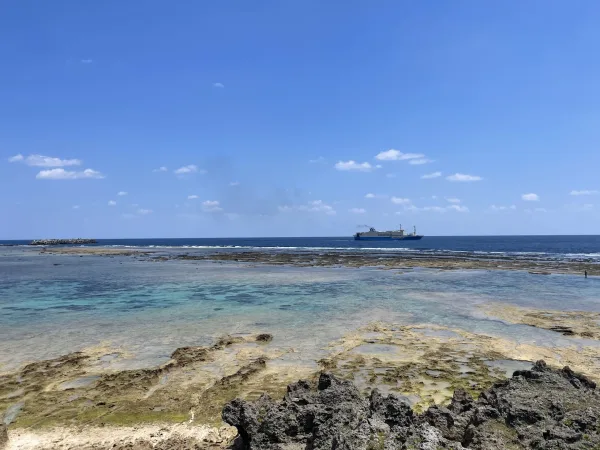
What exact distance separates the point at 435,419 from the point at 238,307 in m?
19.3

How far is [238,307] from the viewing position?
25703 mm

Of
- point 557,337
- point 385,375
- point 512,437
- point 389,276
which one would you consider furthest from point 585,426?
point 389,276

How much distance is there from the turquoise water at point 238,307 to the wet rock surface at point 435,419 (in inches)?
290

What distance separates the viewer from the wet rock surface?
615 cm

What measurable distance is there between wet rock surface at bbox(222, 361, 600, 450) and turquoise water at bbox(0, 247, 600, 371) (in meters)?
7.35

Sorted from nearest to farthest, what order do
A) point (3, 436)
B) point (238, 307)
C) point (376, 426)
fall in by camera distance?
point (376, 426) → point (3, 436) → point (238, 307)

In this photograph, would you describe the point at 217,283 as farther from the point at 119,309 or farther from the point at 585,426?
the point at 585,426

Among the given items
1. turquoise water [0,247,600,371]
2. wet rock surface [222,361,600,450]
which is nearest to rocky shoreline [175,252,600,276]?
turquoise water [0,247,600,371]

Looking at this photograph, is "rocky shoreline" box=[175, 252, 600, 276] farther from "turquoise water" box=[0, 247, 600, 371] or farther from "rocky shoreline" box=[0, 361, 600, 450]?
"rocky shoreline" box=[0, 361, 600, 450]

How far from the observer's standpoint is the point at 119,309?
82.3 feet

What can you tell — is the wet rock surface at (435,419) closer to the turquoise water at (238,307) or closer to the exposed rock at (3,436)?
the exposed rock at (3,436)

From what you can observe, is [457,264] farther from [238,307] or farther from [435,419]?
[435,419]

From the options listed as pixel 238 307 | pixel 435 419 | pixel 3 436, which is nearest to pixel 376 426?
pixel 435 419

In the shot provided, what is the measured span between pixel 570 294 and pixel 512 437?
31.2 meters
